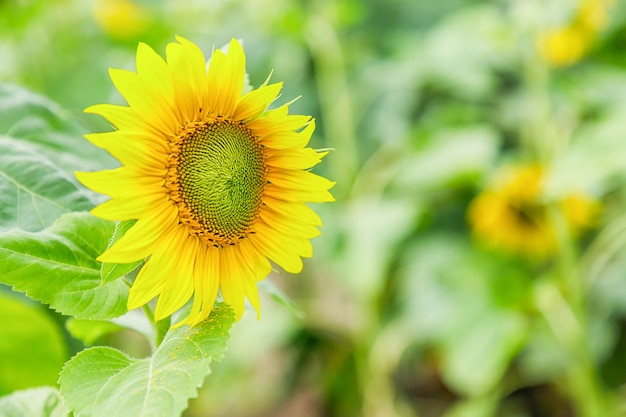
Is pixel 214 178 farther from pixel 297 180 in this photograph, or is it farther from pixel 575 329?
pixel 575 329

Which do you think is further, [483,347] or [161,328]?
[483,347]

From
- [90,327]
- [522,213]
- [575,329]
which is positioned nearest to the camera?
[90,327]

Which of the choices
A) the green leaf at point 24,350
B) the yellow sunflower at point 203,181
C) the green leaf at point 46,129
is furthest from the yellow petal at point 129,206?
the green leaf at point 24,350

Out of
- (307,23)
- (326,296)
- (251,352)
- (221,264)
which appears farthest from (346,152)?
(221,264)

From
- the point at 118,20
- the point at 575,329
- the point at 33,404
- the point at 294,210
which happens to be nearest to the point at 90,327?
the point at 33,404

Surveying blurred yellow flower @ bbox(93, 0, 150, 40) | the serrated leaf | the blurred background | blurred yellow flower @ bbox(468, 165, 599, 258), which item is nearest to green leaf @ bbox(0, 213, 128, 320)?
the serrated leaf

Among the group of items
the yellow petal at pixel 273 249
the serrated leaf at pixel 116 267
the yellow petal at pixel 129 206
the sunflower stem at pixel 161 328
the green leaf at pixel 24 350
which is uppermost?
the yellow petal at pixel 273 249

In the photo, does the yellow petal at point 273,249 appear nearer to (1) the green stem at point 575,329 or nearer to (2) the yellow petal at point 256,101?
(2) the yellow petal at point 256,101
